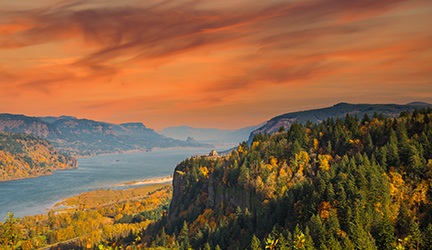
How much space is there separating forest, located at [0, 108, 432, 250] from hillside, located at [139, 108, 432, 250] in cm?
29

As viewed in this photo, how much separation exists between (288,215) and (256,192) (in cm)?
2152

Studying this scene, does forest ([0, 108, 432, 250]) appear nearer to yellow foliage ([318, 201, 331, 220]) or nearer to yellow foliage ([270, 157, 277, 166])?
yellow foliage ([318, 201, 331, 220])

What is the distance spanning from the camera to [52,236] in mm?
197625

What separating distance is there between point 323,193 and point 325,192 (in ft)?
2.29

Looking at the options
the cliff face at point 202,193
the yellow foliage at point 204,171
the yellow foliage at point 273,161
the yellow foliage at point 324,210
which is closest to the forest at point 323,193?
the yellow foliage at point 324,210

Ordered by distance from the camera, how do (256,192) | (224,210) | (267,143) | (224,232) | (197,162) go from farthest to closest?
(197,162), (267,143), (224,210), (256,192), (224,232)

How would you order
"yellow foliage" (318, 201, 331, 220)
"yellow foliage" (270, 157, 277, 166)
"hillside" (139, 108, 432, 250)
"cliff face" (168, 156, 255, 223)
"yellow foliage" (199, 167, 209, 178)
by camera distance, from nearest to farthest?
1. "hillside" (139, 108, 432, 250)
2. "yellow foliage" (318, 201, 331, 220)
3. "cliff face" (168, 156, 255, 223)
4. "yellow foliage" (270, 157, 277, 166)
5. "yellow foliage" (199, 167, 209, 178)

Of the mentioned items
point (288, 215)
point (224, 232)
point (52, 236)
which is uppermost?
point (288, 215)

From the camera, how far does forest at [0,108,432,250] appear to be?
246ft

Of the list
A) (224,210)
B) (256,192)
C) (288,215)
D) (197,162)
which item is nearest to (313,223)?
(288,215)

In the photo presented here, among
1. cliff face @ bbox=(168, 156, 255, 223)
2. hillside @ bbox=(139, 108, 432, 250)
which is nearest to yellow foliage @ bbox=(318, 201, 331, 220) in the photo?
hillside @ bbox=(139, 108, 432, 250)

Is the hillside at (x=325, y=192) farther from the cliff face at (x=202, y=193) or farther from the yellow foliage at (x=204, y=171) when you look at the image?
the yellow foliage at (x=204, y=171)

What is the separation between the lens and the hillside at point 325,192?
75062 mm

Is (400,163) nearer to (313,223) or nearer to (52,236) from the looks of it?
(313,223)
